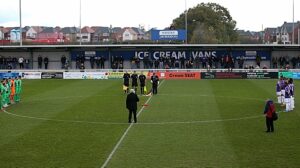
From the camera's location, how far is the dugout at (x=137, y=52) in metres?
59.7

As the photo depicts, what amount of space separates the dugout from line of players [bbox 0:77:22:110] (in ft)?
89.6

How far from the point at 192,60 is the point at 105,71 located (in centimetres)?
1137

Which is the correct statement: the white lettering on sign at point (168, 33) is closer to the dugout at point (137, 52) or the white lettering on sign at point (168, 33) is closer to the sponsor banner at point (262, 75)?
the dugout at point (137, 52)

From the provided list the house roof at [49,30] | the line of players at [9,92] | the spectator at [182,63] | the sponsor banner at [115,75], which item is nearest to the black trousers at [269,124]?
the line of players at [9,92]

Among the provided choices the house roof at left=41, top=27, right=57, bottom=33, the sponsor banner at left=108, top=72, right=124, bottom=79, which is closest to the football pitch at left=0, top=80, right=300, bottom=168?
the sponsor banner at left=108, top=72, right=124, bottom=79

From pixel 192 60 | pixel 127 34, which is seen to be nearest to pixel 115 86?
pixel 192 60

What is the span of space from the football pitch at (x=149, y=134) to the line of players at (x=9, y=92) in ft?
1.82

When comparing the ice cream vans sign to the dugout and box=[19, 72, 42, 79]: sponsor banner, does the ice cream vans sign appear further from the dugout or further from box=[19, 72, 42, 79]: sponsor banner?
box=[19, 72, 42, 79]: sponsor banner

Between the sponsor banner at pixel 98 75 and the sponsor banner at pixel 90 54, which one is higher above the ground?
the sponsor banner at pixel 90 54

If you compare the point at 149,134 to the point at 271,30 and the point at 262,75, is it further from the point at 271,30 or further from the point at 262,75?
the point at 271,30

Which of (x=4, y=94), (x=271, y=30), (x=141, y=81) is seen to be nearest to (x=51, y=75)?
(x=141, y=81)

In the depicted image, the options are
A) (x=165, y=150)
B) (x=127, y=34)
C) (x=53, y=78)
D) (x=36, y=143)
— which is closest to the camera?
(x=165, y=150)

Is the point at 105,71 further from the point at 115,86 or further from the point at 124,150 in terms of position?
the point at 124,150

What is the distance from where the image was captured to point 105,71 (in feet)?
183
